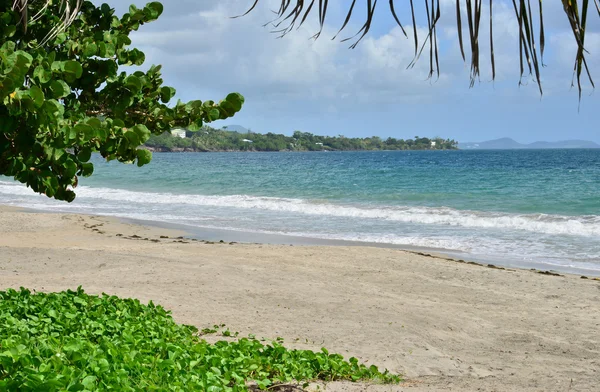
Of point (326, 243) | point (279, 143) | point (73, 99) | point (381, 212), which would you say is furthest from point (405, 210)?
point (279, 143)

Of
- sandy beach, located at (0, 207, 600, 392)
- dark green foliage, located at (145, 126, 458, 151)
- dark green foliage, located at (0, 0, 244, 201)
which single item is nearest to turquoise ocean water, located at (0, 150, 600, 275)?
sandy beach, located at (0, 207, 600, 392)

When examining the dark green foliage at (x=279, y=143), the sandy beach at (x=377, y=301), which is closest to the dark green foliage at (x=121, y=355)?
the sandy beach at (x=377, y=301)

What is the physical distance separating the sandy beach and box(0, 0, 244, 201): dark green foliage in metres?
2.15

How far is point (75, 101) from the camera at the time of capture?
4410 millimetres

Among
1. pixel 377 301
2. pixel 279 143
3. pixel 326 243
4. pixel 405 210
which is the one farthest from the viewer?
pixel 279 143

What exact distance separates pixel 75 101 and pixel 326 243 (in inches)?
419

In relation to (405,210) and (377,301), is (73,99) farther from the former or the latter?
(405,210)

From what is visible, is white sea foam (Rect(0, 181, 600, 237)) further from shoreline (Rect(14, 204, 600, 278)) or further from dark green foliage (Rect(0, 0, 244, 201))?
dark green foliage (Rect(0, 0, 244, 201))

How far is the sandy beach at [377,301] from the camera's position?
6.12 meters

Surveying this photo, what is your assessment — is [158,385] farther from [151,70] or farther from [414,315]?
[414,315]

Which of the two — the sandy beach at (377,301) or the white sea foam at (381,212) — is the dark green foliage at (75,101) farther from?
the white sea foam at (381,212)

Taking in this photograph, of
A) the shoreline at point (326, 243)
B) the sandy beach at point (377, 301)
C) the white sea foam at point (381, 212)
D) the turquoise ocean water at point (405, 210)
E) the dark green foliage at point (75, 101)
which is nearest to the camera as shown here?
the dark green foliage at point (75, 101)

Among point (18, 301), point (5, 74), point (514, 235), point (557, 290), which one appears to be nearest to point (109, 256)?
point (18, 301)

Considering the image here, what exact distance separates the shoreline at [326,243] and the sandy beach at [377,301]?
748 millimetres
